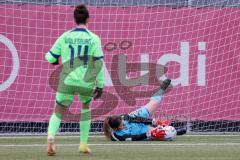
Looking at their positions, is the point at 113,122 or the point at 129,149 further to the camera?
the point at 113,122

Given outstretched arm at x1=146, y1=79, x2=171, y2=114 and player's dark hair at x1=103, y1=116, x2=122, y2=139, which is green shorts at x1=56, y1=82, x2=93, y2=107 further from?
outstretched arm at x1=146, y1=79, x2=171, y2=114

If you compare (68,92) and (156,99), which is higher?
(68,92)

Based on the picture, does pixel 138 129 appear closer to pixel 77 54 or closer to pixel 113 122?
pixel 113 122

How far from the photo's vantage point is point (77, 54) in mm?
9930

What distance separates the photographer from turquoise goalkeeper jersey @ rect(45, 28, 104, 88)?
9.91 m

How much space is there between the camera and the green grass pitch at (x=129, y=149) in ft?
31.5

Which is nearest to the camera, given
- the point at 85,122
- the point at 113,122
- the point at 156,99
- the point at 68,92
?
the point at 68,92

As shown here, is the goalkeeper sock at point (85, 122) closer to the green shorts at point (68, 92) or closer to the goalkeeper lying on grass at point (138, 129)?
the green shorts at point (68, 92)

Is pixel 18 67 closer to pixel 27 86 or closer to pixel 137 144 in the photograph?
pixel 27 86

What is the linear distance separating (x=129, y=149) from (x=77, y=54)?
1744 millimetres

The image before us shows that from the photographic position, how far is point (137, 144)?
12.0 metres

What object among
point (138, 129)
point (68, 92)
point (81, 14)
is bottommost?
point (138, 129)

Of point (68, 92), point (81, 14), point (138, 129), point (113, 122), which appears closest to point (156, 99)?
point (138, 129)

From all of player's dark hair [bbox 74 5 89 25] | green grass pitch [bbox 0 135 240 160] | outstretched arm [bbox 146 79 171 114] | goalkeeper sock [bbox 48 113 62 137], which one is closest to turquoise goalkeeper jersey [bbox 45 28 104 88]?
player's dark hair [bbox 74 5 89 25]
